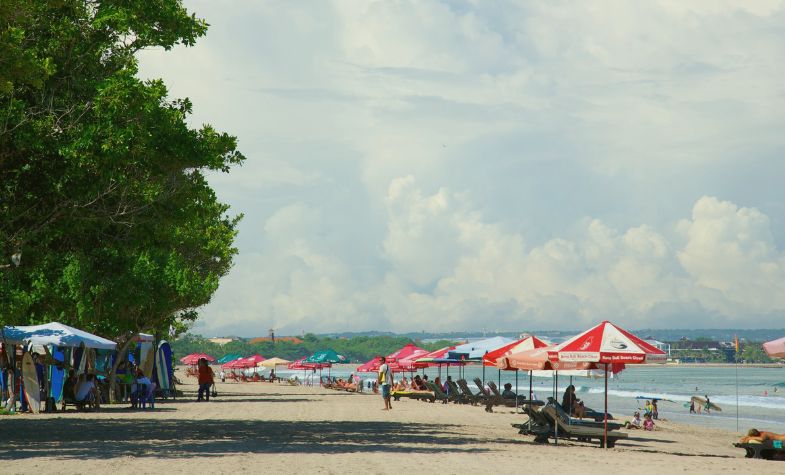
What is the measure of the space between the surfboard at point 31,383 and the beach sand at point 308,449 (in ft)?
2.90

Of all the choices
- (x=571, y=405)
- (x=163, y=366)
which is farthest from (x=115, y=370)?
(x=571, y=405)

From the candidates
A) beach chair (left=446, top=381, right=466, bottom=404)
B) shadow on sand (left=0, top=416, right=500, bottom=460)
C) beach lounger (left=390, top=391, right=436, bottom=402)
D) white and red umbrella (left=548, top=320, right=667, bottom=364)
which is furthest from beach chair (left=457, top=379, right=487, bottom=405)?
white and red umbrella (left=548, top=320, right=667, bottom=364)

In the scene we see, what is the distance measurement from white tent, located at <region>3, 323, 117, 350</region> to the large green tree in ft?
13.1

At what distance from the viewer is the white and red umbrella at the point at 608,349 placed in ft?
57.5

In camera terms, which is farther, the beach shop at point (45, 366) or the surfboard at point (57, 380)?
the surfboard at point (57, 380)

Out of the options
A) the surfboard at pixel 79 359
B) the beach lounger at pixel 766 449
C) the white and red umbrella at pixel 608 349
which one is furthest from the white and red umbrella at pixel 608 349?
the surfboard at pixel 79 359

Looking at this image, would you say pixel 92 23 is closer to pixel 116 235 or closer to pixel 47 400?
pixel 116 235

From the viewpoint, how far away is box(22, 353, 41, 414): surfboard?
26656 mm

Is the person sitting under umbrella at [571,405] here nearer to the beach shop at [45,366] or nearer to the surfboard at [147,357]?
the beach shop at [45,366]

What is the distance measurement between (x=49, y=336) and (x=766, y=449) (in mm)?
17953

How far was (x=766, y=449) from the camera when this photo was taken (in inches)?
771

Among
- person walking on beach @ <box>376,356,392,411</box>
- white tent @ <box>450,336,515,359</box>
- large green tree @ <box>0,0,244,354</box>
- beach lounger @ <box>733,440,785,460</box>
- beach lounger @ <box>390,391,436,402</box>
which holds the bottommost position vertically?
beach lounger @ <box>390,391,436,402</box>

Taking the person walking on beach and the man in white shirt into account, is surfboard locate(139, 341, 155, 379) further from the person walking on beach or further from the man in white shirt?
the person walking on beach

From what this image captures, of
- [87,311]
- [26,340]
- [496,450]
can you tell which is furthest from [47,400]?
[496,450]
